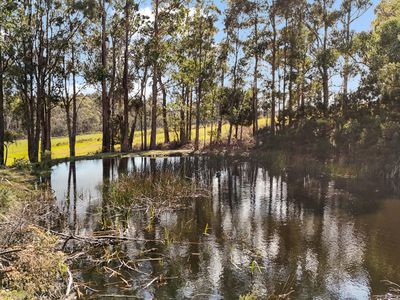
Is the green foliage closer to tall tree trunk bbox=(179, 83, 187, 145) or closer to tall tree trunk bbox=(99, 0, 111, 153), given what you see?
tall tree trunk bbox=(99, 0, 111, 153)

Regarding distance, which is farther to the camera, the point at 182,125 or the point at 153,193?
the point at 182,125

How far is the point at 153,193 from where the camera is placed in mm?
20250

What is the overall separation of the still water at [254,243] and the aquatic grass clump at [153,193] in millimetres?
724

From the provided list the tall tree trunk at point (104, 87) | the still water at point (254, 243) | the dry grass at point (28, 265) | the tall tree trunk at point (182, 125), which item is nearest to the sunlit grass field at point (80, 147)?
the tall tree trunk at point (182, 125)

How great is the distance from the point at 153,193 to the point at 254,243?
735 cm

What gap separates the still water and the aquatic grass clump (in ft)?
2.38

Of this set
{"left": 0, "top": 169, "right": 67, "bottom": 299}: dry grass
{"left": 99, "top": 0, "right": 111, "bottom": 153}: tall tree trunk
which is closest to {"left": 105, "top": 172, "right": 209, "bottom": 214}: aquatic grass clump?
{"left": 0, "top": 169, "right": 67, "bottom": 299}: dry grass

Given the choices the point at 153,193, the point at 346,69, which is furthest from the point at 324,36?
the point at 153,193

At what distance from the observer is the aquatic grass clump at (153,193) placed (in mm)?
18406

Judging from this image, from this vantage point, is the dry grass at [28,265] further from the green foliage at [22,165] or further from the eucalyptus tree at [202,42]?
the eucalyptus tree at [202,42]

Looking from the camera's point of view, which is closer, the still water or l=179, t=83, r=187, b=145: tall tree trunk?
the still water

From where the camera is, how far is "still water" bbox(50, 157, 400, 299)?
35.7 feet

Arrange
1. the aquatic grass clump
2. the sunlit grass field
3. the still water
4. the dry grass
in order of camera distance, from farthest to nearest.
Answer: the sunlit grass field
the aquatic grass clump
the still water
the dry grass

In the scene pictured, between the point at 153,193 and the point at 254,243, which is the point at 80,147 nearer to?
the point at 153,193
